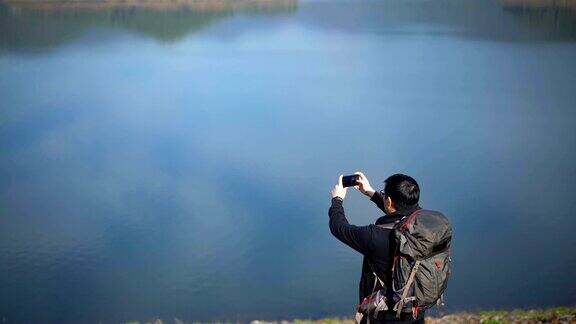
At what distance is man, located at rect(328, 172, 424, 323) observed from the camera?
58.7 inches

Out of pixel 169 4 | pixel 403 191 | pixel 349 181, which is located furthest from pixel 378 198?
pixel 169 4

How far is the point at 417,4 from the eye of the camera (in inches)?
605

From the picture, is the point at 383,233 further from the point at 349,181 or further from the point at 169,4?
the point at 169,4

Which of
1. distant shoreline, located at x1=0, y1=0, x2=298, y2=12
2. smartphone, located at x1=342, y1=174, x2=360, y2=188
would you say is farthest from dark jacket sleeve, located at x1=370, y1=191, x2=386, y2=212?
distant shoreline, located at x1=0, y1=0, x2=298, y2=12

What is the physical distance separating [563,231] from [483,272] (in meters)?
2.02

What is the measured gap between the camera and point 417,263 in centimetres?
152

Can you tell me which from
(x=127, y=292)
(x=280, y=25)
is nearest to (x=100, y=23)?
(x=280, y=25)

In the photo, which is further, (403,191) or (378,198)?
(378,198)

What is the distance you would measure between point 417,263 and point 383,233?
12 cm

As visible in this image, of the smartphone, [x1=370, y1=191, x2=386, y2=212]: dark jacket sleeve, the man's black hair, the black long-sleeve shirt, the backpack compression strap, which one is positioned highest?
the man's black hair

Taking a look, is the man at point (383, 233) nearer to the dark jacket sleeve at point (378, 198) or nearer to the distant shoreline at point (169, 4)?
the dark jacket sleeve at point (378, 198)

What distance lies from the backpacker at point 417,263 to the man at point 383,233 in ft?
0.07

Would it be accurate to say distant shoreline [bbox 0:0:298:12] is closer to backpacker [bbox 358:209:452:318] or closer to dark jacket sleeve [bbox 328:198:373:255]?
dark jacket sleeve [bbox 328:198:373:255]

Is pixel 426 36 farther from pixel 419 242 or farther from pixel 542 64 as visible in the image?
pixel 419 242
